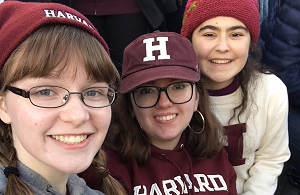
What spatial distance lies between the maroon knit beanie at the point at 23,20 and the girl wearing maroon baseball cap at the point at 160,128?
511mm

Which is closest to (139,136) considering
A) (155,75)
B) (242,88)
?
(155,75)

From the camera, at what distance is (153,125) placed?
1.75 meters

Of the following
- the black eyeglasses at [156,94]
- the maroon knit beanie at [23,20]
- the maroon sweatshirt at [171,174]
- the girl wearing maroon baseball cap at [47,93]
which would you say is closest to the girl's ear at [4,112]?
the girl wearing maroon baseball cap at [47,93]

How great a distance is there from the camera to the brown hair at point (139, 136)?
1.76 m

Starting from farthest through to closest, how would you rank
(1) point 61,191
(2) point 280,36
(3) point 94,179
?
(2) point 280,36 < (3) point 94,179 < (1) point 61,191

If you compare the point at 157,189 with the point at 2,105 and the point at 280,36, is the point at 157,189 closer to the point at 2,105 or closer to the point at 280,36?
the point at 2,105

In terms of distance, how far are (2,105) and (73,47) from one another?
33 cm

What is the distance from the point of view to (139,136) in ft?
5.94

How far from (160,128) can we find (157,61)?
338 millimetres

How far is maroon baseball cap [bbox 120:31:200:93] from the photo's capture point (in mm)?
1632

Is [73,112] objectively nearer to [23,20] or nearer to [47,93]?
[47,93]

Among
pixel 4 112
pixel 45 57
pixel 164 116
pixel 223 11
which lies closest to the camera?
pixel 45 57

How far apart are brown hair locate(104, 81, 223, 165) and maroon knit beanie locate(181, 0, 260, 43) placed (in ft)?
1.30

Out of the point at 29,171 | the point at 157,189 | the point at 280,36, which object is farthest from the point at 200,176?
the point at 280,36
